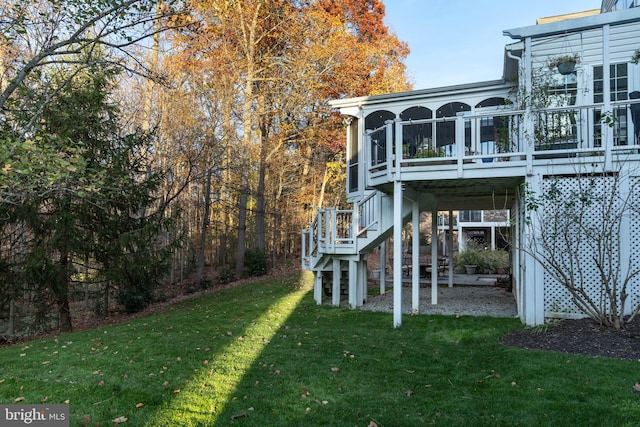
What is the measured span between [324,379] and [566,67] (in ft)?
23.7

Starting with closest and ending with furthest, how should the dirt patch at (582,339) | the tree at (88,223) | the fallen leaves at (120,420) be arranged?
the fallen leaves at (120,420), the dirt patch at (582,339), the tree at (88,223)

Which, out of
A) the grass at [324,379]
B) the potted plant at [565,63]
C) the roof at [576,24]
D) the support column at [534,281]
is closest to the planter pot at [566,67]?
the potted plant at [565,63]

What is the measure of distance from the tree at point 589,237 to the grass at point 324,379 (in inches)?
47.7

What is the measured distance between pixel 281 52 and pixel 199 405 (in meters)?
17.5

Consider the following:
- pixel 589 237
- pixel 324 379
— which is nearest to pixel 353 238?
pixel 589 237

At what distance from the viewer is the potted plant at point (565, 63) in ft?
25.5

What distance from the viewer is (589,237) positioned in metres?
6.30

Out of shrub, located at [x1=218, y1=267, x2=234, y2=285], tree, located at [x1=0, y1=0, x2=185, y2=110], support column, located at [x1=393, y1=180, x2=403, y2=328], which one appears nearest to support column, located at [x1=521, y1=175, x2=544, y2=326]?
support column, located at [x1=393, y1=180, x2=403, y2=328]

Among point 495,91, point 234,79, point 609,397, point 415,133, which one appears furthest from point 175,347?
point 234,79

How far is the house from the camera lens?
6.46m

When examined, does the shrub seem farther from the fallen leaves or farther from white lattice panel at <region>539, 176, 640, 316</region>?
the fallen leaves

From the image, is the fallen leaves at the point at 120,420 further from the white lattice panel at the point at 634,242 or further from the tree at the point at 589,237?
the white lattice panel at the point at 634,242

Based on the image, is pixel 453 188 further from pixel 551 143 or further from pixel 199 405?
pixel 199 405

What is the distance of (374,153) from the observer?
29.7 feet
